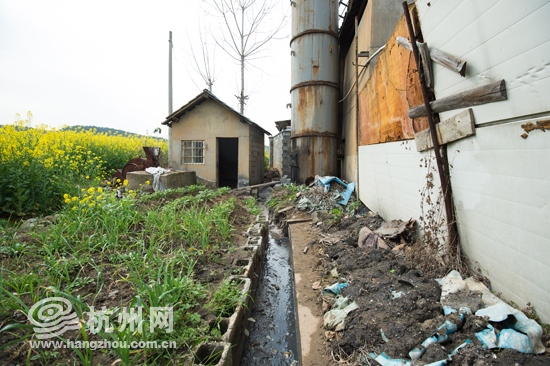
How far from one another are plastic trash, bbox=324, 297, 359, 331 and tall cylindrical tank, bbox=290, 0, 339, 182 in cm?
554

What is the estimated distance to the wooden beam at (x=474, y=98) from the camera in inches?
66.5

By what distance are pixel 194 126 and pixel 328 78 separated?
5.49m

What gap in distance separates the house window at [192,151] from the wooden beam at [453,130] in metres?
8.60

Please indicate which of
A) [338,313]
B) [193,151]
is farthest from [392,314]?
[193,151]

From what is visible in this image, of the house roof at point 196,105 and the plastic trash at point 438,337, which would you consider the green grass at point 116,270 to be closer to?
the plastic trash at point 438,337

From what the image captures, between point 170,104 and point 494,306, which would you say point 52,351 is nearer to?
point 494,306

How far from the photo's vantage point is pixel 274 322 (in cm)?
274

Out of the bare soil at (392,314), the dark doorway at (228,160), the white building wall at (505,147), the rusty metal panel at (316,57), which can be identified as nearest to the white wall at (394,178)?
the bare soil at (392,314)

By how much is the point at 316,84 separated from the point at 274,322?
664 centimetres

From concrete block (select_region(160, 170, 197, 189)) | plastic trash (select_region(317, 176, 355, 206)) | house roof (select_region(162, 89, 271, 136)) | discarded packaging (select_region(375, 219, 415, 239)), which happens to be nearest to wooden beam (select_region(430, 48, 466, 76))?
discarded packaging (select_region(375, 219, 415, 239))

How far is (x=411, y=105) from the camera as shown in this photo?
117 inches

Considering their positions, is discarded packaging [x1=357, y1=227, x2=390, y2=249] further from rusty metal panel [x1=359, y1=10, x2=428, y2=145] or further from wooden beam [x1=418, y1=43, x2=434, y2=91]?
wooden beam [x1=418, y1=43, x2=434, y2=91]

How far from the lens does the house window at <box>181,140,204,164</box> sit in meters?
9.95

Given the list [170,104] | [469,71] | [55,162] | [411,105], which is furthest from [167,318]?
[170,104]
